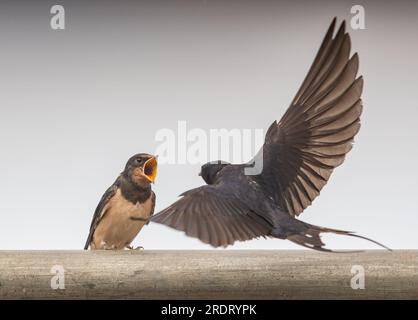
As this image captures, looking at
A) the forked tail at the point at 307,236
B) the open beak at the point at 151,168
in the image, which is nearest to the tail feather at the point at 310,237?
the forked tail at the point at 307,236

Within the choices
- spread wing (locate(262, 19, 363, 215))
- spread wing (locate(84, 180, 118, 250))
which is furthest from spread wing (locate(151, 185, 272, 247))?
spread wing (locate(84, 180, 118, 250))

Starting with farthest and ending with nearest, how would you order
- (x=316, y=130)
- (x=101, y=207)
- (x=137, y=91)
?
(x=137, y=91), (x=101, y=207), (x=316, y=130)

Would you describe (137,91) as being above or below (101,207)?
above

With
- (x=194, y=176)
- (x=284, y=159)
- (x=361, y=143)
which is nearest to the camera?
(x=284, y=159)

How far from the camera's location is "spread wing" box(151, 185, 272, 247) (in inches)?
38.3

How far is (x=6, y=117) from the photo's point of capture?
145 centimetres

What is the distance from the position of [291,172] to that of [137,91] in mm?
394

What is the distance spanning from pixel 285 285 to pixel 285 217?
112 millimetres

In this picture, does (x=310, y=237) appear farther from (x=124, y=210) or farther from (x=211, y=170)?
(x=124, y=210)

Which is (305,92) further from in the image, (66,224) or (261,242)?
(66,224)

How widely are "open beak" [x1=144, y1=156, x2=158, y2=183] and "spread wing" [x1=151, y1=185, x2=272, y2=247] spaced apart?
14 cm

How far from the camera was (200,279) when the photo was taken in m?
1.04

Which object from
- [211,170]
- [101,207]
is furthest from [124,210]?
[211,170]
